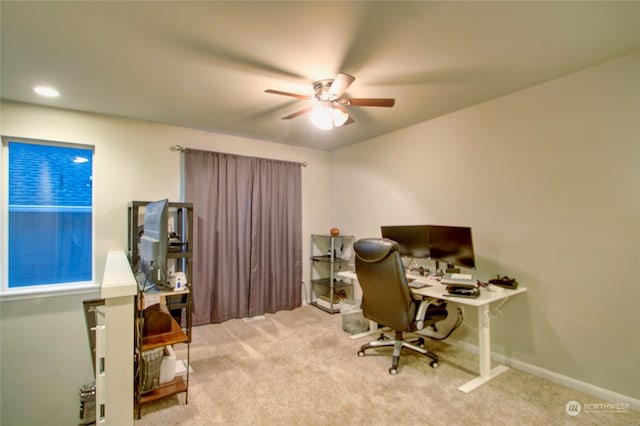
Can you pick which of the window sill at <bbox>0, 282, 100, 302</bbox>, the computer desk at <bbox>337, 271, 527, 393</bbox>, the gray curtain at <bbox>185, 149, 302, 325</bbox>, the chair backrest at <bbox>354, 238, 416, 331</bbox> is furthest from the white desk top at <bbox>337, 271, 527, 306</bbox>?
the window sill at <bbox>0, 282, 100, 302</bbox>

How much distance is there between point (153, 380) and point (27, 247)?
6.83ft

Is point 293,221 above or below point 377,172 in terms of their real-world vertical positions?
below

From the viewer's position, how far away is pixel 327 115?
7.66 ft

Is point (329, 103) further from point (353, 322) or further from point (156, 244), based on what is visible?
point (353, 322)

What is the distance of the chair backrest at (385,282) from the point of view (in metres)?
2.35

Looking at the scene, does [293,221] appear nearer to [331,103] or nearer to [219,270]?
[219,270]

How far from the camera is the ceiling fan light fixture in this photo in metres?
2.32

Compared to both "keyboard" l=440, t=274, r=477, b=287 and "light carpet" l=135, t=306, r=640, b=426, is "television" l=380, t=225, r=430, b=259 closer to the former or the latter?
"keyboard" l=440, t=274, r=477, b=287

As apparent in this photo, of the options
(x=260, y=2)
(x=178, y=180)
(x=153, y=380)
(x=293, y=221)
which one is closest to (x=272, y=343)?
(x=153, y=380)

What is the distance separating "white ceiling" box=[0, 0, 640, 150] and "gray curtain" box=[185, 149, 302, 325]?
1.08 meters

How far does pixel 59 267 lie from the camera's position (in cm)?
299

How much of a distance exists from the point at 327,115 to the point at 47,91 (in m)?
2.45

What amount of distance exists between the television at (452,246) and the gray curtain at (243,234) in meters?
2.01

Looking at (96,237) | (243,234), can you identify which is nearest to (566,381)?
(243,234)
